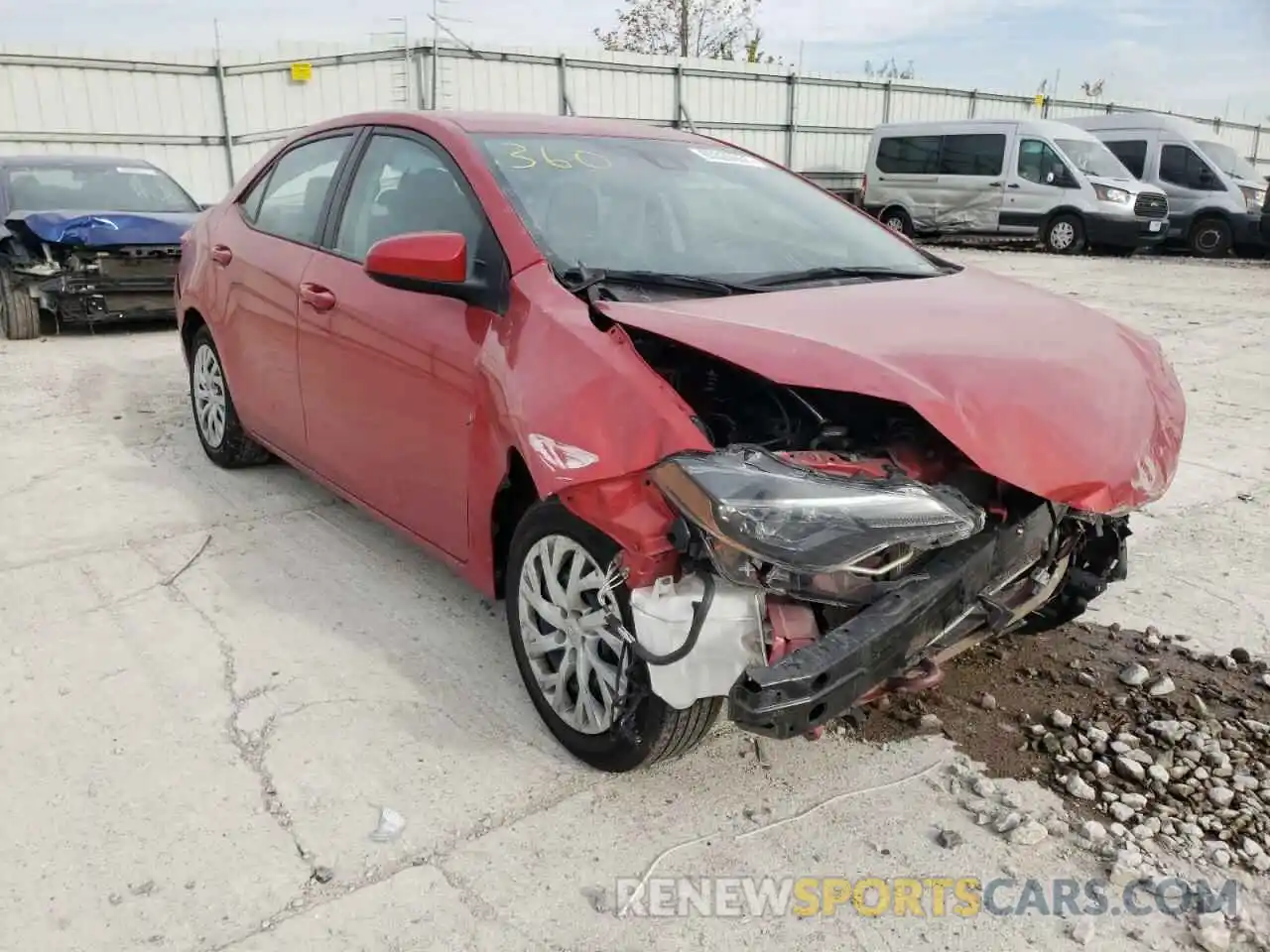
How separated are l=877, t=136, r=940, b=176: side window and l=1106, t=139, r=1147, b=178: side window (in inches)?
113

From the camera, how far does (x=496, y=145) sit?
10.6 feet

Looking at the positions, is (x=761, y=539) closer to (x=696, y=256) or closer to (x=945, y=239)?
(x=696, y=256)

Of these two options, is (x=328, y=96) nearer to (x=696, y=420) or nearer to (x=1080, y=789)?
(x=696, y=420)

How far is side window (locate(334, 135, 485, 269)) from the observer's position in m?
3.10

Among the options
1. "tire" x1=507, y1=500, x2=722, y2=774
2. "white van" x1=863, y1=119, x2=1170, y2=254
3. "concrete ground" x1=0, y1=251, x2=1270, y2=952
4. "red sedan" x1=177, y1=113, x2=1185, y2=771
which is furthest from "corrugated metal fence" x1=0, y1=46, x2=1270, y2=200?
"tire" x1=507, y1=500, x2=722, y2=774

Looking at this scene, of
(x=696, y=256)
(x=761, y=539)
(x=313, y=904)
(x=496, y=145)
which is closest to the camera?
(x=761, y=539)

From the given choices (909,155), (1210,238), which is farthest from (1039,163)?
(1210,238)

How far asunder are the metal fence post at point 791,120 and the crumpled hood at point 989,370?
18644mm

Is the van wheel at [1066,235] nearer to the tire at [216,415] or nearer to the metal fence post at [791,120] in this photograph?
the metal fence post at [791,120]

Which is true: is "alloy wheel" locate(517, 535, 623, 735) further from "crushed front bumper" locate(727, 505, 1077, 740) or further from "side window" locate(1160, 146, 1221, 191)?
"side window" locate(1160, 146, 1221, 191)

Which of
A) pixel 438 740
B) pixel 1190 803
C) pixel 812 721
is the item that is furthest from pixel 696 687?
pixel 1190 803

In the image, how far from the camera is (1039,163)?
15.9 metres

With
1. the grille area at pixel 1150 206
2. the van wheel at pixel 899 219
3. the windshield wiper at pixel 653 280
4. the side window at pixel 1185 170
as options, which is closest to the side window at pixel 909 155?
the van wheel at pixel 899 219

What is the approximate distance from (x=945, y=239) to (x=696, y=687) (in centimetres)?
1736
